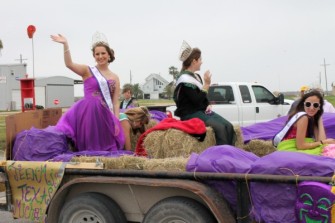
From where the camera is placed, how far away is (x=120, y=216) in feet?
13.5

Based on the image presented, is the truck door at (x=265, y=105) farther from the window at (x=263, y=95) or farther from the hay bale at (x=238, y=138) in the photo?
the hay bale at (x=238, y=138)

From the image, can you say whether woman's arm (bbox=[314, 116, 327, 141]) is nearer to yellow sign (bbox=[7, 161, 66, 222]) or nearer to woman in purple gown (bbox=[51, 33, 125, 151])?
woman in purple gown (bbox=[51, 33, 125, 151])

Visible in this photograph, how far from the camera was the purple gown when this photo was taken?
16.8 ft

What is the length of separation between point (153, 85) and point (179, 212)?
97926 mm

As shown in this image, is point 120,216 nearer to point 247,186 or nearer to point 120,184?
point 120,184

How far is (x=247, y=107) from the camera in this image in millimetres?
13141

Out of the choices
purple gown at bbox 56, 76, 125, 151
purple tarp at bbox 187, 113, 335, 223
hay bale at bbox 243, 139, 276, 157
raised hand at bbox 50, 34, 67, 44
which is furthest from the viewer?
hay bale at bbox 243, 139, 276, 157

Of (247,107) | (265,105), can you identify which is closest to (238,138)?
(247,107)

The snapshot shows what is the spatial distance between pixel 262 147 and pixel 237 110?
735cm

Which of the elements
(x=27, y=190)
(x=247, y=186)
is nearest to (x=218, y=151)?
(x=247, y=186)

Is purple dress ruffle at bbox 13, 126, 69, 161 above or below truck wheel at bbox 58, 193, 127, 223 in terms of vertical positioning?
A: above

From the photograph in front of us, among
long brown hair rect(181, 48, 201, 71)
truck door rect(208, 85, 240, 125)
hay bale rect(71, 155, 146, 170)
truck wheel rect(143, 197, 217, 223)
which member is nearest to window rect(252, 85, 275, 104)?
truck door rect(208, 85, 240, 125)

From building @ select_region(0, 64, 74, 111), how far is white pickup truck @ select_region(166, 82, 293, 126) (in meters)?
38.4

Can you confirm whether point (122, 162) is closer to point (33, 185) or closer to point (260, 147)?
point (33, 185)
